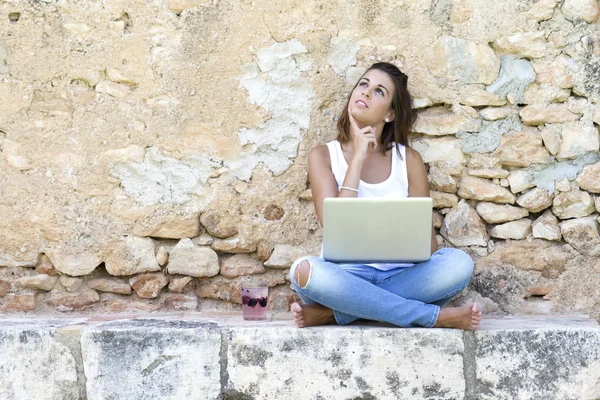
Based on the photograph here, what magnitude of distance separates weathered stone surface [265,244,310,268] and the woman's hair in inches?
18.2

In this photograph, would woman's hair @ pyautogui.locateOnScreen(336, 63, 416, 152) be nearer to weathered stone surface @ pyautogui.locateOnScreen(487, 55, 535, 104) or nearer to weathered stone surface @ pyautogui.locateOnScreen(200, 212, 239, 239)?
weathered stone surface @ pyautogui.locateOnScreen(487, 55, 535, 104)

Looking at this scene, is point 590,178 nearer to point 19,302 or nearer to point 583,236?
point 583,236

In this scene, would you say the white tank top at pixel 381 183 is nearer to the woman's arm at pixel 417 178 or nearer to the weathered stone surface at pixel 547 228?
the woman's arm at pixel 417 178

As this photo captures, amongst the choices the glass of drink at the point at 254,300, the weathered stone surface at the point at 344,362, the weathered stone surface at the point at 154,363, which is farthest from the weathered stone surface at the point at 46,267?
the weathered stone surface at the point at 344,362

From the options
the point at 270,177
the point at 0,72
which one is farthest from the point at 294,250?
the point at 0,72

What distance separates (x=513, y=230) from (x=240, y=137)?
3.67ft

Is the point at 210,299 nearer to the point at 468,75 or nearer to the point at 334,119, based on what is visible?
the point at 334,119

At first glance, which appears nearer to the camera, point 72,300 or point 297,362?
point 297,362

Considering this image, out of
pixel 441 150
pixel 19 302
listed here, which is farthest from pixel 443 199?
pixel 19 302

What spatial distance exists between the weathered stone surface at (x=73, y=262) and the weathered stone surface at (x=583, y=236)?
71.4 inches

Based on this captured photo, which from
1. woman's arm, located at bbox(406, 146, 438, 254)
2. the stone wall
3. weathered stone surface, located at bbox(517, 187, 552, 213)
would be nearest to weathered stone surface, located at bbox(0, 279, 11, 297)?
the stone wall

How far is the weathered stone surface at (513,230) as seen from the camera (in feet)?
10.7

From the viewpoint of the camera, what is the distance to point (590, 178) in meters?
3.23

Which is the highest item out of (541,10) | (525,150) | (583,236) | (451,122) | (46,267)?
(541,10)
